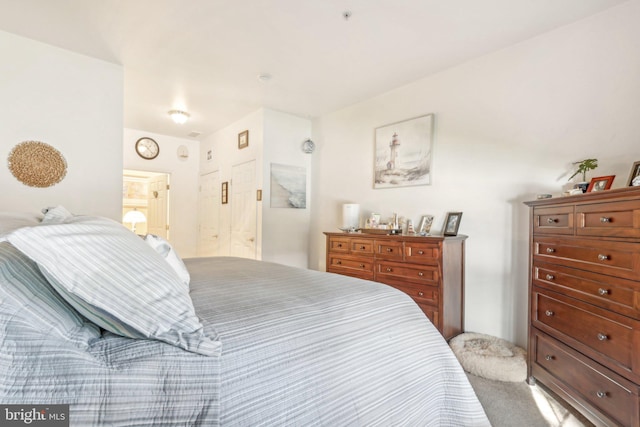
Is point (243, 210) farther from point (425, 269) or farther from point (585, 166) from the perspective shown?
point (585, 166)

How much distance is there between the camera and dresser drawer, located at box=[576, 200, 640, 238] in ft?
4.42

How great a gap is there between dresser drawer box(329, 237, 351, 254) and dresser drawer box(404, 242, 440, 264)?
73 centimetres

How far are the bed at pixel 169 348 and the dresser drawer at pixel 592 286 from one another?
1.01 metres

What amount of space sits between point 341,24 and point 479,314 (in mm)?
2752

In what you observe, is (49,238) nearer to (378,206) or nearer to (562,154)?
(562,154)

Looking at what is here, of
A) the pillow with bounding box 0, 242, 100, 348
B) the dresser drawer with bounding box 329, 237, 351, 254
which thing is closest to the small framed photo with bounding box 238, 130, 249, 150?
the dresser drawer with bounding box 329, 237, 351, 254

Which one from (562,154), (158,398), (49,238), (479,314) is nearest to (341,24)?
(562,154)

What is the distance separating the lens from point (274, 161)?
415cm

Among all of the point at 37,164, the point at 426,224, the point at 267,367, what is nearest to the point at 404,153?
the point at 426,224

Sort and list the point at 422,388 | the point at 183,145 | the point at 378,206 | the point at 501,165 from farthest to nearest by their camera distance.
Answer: the point at 183,145 < the point at 378,206 < the point at 501,165 < the point at 422,388

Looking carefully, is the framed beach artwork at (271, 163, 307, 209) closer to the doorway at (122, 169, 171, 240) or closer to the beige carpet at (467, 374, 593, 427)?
the doorway at (122, 169, 171, 240)

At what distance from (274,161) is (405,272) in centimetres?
236

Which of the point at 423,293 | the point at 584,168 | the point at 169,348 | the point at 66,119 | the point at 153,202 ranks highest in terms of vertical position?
the point at 66,119

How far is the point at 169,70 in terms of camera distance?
10.1ft
